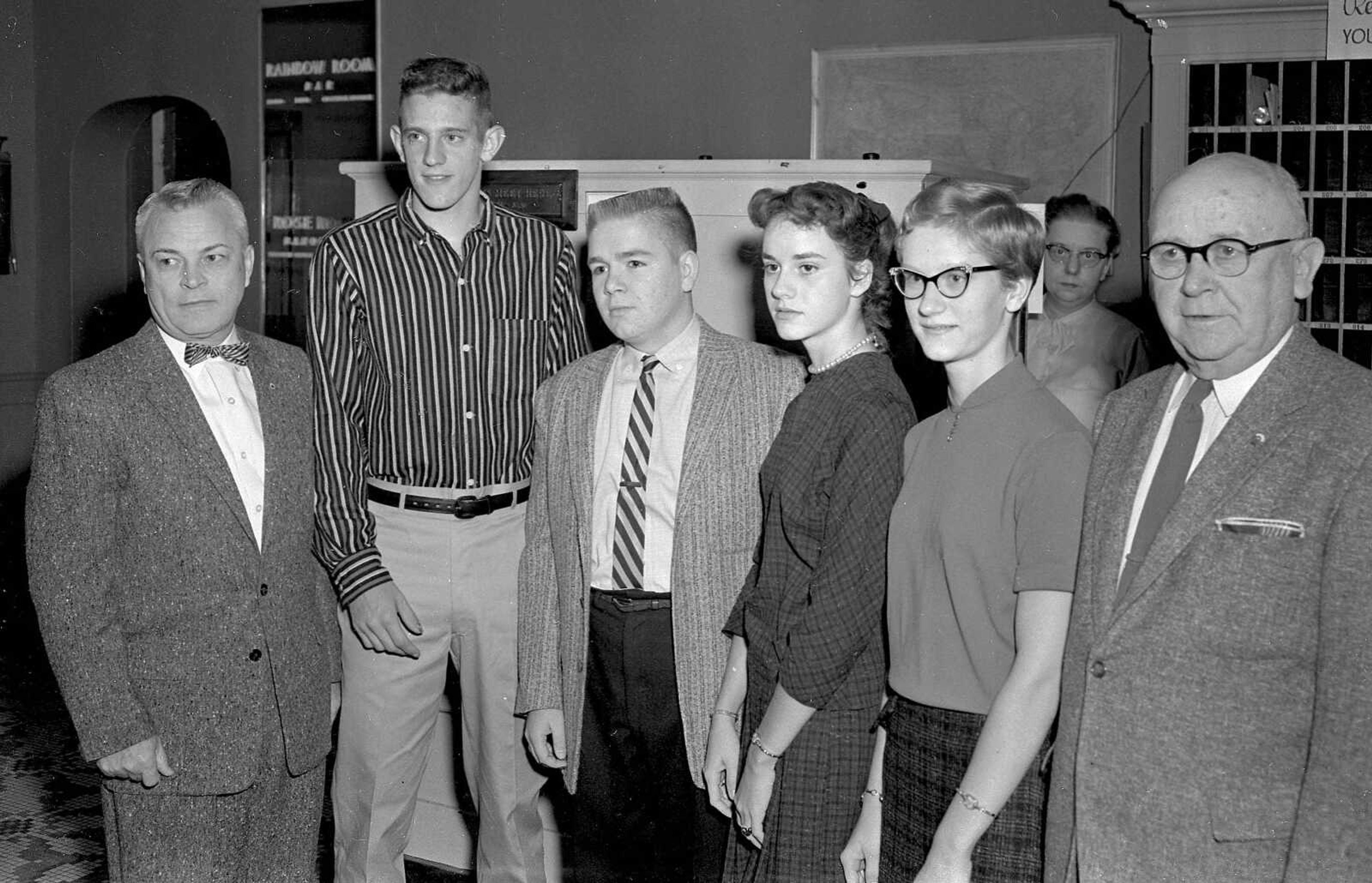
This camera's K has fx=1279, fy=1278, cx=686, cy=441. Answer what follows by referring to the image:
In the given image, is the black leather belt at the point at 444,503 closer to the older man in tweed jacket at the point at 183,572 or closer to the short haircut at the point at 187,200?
the older man in tweed jacket at the point at 183,572

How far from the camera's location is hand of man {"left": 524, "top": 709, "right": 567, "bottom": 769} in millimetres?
2711

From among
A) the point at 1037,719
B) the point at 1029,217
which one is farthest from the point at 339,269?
the point at 1037,719

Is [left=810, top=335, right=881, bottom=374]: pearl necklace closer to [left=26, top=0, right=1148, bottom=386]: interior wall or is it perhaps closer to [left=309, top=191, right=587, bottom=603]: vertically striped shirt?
[left=309, top=191, right=587, bottom=603]: vertically striped shirt

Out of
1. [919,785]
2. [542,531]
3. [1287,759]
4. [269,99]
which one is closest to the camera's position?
[1287,759]

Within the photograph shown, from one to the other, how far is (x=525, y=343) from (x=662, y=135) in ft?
10.5

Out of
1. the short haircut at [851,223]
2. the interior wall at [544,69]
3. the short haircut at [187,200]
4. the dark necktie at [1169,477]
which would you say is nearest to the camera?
the dark necktie at [1169,477]

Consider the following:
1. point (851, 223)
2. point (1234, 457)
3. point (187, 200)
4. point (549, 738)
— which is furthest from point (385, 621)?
point (1234, 457)

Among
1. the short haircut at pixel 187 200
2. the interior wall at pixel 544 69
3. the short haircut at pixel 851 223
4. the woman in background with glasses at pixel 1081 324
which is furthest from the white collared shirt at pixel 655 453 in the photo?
the interior wall at pixel 544 69

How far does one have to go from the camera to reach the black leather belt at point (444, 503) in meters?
2.84

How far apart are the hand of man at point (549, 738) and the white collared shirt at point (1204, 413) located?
1388mm

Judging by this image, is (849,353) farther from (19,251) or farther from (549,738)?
(19,251)

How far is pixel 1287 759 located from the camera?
1.57m

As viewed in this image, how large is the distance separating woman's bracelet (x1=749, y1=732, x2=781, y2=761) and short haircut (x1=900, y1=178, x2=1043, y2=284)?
855 millimetres

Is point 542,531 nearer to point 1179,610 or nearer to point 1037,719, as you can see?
point 1037,719
